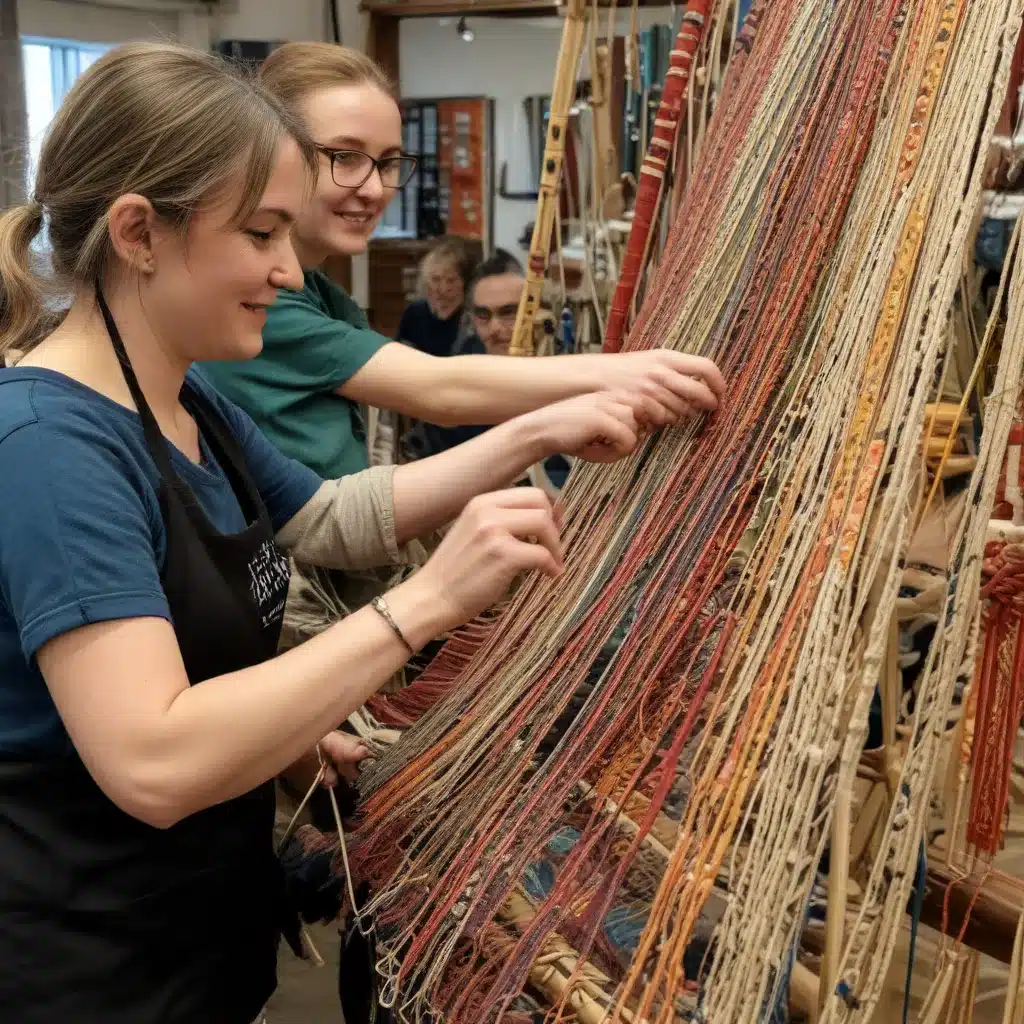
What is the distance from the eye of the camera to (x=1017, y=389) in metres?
0.88

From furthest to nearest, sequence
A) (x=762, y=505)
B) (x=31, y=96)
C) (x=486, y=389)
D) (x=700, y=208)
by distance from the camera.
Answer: (x=31, y=96) < (x=486, y=389) < (x=700, y=208) < (x=762, y=505)

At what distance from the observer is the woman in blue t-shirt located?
804mm

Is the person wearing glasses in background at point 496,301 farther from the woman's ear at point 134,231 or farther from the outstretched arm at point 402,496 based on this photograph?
the woman's ear at point 134,231

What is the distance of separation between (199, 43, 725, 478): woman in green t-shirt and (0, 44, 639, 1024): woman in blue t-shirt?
38cm

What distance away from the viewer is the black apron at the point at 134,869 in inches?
36.1

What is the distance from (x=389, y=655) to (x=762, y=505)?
0.34 meters

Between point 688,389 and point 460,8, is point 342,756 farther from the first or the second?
point 460,8

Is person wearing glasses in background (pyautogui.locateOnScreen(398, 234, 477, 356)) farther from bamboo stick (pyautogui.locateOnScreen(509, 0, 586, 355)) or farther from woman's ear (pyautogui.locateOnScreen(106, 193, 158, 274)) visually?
woman's ear (pyautogui.locateOnScreen(106, 193, 158, 274))

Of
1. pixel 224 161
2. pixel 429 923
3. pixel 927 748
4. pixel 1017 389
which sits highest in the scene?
pixel 224 161

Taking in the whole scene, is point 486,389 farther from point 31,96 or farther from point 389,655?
point 31,96

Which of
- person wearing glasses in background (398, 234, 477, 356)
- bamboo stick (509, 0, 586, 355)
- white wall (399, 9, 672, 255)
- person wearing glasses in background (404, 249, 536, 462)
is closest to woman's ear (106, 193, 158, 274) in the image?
bamboo stick (509, 0, 586, 355)

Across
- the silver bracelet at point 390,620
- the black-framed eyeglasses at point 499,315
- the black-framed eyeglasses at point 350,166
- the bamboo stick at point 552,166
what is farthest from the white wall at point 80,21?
the silver bracelet at point 390,620

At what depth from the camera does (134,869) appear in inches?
37.4

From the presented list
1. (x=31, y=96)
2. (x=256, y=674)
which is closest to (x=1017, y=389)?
(x=256, y=674)
